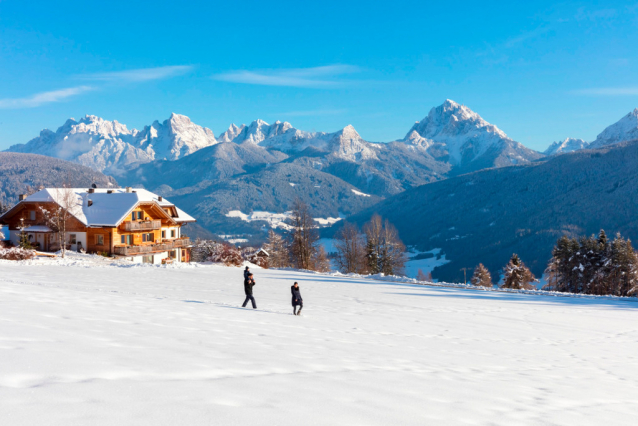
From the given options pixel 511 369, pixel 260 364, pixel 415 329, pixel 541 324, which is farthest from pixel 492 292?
pixel 260 364

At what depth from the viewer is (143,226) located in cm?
5238

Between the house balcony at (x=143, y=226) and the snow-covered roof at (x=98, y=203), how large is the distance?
1568 millimetres

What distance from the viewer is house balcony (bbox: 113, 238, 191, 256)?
159ft

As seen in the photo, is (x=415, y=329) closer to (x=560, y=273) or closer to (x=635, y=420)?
(x=635, y=420)

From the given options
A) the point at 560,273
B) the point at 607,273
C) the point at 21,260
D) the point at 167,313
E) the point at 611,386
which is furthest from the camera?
the point at 560,273

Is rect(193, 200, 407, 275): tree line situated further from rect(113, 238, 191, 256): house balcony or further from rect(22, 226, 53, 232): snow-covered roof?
rect(22, 226, 53, 232): snow-covered roof

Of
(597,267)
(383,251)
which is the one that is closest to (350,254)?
(383,251)

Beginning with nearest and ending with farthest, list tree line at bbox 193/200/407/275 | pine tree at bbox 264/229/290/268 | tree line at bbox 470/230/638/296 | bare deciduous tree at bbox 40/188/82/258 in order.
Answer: bare deciduous tree at bbox 40/188/82/258 < tree line at bbox 193/200/407/275 < tree line at bbox 470/230/638/296 < pine tree at bbox 264/229/290/268

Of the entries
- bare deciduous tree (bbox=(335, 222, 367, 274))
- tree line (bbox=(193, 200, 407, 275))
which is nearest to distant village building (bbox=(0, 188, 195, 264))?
tree line (bbox=(193, 200, 407, 275))

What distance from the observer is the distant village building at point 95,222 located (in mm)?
48906

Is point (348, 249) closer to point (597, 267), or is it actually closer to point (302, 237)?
point (302, 237)

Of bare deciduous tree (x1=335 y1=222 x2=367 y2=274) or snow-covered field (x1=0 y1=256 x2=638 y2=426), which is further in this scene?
bare deciduous tree (x1=335 y1=222 x2=367 y2=274)

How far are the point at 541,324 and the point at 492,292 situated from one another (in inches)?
527

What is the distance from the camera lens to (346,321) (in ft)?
54.2
